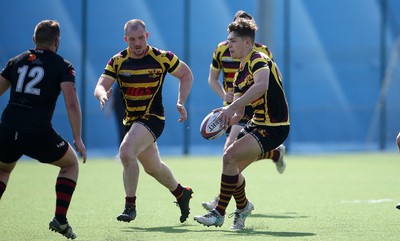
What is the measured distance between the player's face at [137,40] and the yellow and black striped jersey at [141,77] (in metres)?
0.14

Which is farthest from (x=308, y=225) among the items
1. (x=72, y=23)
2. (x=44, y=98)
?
(x=72, y=23)

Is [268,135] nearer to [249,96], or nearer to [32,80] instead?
[249,96]

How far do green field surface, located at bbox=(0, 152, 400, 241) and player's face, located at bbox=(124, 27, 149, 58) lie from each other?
5.56ft

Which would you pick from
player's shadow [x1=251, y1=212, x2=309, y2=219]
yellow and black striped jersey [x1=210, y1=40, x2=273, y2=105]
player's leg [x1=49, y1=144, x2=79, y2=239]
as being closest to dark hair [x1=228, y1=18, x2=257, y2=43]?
player's leg [x1=49, y1=144, x2=79, y2=239]

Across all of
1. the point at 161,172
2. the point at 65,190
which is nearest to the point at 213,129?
the point at 161,172

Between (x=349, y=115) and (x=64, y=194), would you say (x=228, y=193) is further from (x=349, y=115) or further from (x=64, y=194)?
(x=349, y=115)

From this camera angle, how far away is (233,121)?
8.66 m

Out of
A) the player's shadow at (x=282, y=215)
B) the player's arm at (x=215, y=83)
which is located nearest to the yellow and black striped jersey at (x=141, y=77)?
the player's shadow at (x=282, y=215)

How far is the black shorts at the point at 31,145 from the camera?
7.24 meters

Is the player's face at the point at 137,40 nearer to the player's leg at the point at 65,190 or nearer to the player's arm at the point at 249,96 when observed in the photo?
the player's arm at the point at 249,96

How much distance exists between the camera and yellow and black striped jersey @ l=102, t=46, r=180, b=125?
29.6 ft

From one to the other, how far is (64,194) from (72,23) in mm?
15066

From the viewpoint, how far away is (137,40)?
8.85 m

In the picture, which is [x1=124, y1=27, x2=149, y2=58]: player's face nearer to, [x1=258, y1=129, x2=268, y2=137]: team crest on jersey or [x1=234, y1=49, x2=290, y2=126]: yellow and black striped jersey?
[x1=234, y1=49, x2=290, y2=126]: yellow and black striped jersey
